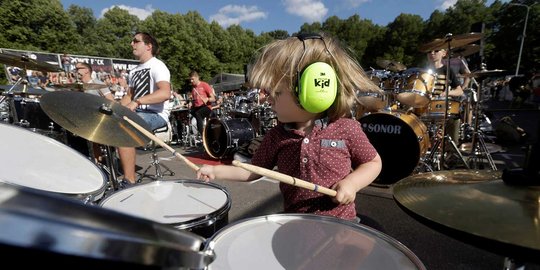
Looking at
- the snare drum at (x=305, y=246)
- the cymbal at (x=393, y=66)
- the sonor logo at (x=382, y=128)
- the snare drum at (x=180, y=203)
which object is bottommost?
the snare drum at (x=180, y=203)

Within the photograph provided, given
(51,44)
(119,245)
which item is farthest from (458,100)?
(51,44)

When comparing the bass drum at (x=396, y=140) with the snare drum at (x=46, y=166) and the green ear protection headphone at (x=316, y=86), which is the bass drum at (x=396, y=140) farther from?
the snare drum at (x=46, y=166)

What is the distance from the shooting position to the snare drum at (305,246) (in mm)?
860

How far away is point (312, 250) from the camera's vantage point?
0.91m

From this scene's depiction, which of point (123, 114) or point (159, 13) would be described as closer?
point (123, 114)

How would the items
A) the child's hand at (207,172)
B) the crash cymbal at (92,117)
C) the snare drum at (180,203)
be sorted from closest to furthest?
the snare drum at (180,203)
the child's hand at (207,172)
the crash cymbal at (92,117)

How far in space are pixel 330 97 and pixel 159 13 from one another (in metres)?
35.7

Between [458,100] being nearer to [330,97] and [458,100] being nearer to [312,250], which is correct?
[330,97]

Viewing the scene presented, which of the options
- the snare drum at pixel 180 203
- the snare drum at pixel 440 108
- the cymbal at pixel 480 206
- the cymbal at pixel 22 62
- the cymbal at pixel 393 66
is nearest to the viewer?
the cymbal at pixel 480 206

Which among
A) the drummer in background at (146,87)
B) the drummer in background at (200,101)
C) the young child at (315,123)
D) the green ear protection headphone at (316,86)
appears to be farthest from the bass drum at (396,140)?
the drummer in background at (200,101)

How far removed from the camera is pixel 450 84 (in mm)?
4703

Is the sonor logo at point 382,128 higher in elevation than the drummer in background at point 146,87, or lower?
lower

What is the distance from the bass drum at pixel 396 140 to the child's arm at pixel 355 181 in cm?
256

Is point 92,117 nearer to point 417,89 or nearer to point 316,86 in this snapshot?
point 316,86
